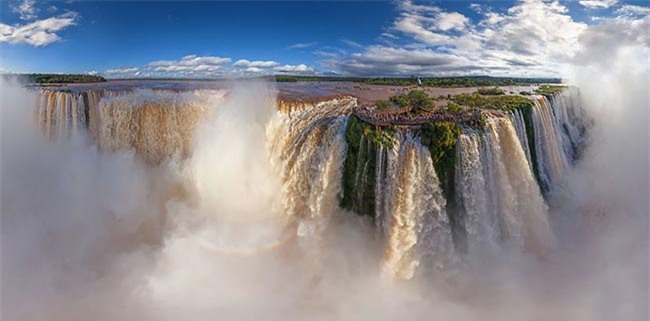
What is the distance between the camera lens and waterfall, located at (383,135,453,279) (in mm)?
12555

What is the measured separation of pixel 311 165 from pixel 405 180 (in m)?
3.90

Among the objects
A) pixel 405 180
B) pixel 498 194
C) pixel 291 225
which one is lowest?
pixel 291 225

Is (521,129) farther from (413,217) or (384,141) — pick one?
(384,141)

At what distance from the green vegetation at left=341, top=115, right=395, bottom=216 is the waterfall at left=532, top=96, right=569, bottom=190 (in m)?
10.4

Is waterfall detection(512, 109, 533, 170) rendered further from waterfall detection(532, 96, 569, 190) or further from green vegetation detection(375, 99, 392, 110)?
green vegetation detection(375, 99, 392, 110)

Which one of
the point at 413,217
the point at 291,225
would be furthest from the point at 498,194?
the point at 291,225

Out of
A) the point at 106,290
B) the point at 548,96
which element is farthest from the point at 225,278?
the point at 548,96

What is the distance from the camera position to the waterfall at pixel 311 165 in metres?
14.1

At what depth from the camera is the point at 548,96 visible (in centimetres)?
2520

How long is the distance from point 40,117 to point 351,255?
62.2 ft

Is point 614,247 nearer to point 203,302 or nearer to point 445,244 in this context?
point 445,244

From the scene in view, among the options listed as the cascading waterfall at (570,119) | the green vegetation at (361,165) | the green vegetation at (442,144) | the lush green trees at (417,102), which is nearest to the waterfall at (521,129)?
the lush green trees at (417,102)

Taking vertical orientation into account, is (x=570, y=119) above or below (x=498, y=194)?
above

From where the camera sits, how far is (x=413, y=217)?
1273 centimetres
